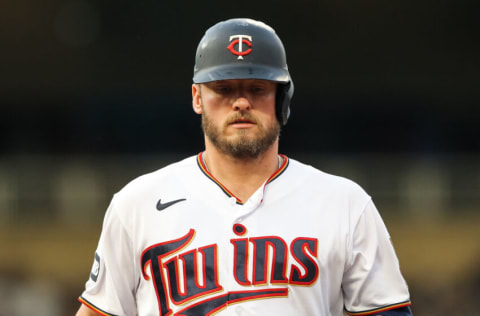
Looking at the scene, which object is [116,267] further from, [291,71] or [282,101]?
[291,71]

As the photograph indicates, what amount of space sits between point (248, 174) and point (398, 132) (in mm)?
7297

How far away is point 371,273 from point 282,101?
1.86 feet

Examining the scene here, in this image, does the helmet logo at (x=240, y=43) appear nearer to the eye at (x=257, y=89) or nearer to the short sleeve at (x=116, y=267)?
the eye at (x=257, y=89)

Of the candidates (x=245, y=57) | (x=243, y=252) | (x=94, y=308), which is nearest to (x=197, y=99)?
(x=245, y=57)

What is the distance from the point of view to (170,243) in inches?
80.4

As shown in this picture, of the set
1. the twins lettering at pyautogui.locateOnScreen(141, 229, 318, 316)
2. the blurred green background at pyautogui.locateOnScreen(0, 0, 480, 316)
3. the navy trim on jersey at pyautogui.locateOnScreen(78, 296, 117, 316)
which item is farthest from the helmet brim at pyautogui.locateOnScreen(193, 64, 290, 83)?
the blurred green background at pyautogui.locateOnScreen(0, 0, 480, 316)

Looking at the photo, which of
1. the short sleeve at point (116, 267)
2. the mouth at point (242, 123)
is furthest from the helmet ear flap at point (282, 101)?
the short sleeve at point (116, 267)

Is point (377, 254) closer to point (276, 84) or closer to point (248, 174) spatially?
point (248, 174)

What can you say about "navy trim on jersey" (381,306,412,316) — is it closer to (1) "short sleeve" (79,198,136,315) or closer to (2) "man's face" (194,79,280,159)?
(2) "man's face" (194,79,280,159)

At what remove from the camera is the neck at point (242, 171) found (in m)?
2.13

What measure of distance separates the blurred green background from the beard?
20.8 feet

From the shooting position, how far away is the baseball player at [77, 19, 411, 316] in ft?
6.59

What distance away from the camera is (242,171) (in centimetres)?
215

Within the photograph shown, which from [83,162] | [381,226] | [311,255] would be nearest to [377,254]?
[381,226]
